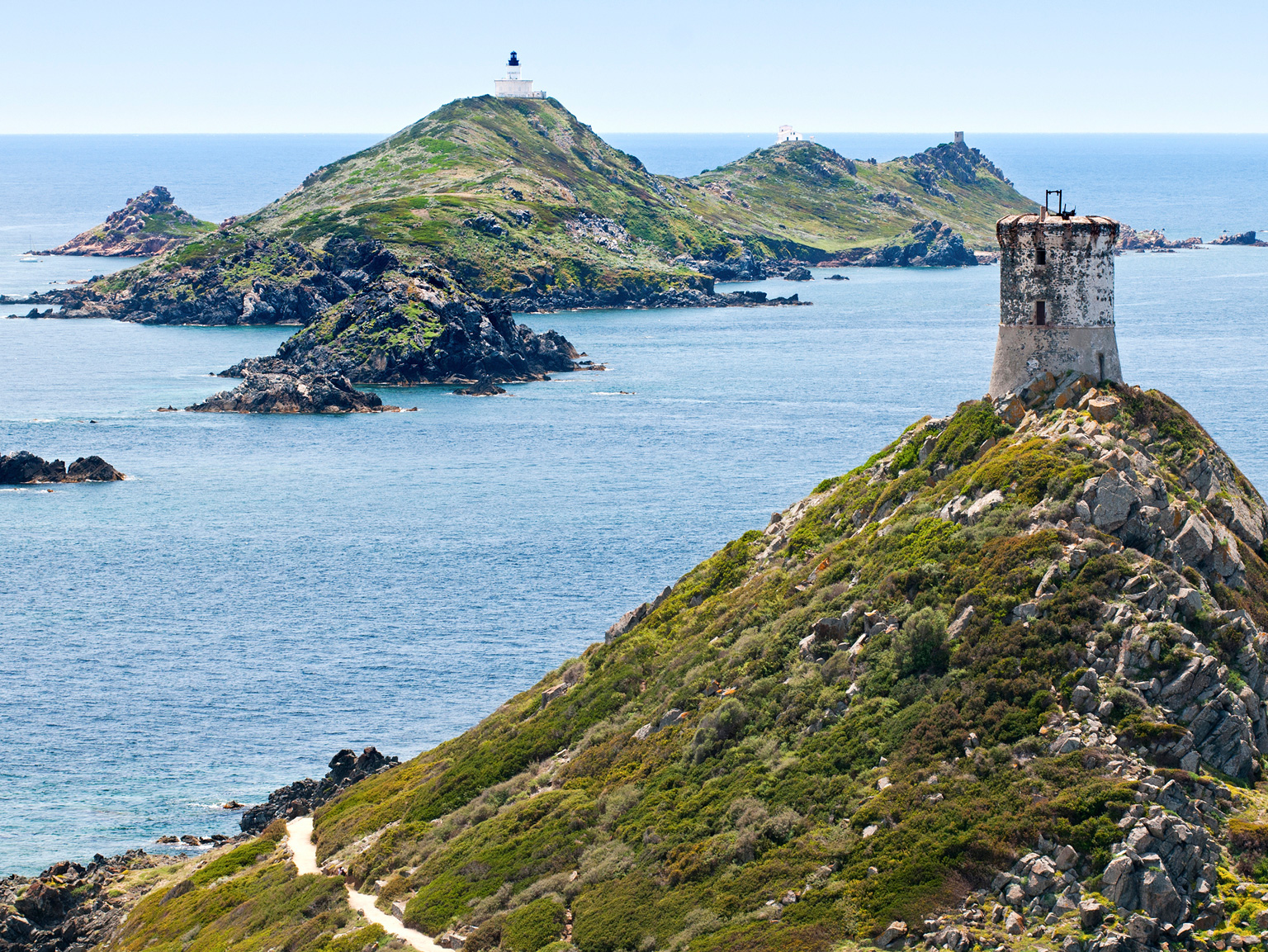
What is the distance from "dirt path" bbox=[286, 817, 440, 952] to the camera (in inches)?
1635

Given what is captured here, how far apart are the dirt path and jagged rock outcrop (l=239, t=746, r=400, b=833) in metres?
1.98

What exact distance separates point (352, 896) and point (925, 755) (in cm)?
2220

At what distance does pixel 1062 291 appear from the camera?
46.1m

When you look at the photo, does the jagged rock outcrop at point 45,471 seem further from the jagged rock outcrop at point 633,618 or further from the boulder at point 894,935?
the boulder at point 894,935

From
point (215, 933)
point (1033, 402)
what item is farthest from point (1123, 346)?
point (215, 933)

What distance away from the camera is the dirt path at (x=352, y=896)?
41531 millimetres

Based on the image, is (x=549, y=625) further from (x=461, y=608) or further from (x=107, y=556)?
(x=107, y=556)

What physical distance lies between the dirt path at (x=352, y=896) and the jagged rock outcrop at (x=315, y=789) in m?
1.98

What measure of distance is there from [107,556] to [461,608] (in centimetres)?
3592

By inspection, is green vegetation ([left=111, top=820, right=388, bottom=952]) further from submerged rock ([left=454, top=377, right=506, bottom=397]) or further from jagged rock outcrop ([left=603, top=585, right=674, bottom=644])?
submerged rock ([left=454, top=377, right=506, bottom=397])

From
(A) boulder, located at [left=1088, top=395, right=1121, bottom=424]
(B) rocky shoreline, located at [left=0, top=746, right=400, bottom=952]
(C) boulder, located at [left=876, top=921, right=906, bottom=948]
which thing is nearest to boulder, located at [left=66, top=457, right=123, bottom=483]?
(B) rocky shoreline, located at [left=0, top=746, right=400, bottom=952]

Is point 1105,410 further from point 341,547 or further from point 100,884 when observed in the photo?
point 341,547

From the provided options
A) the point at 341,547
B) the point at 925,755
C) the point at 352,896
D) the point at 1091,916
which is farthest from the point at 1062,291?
the point at 341,547

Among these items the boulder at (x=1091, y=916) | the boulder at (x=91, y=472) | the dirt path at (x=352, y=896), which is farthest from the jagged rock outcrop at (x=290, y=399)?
the boulder at (x=1091, y=916)
